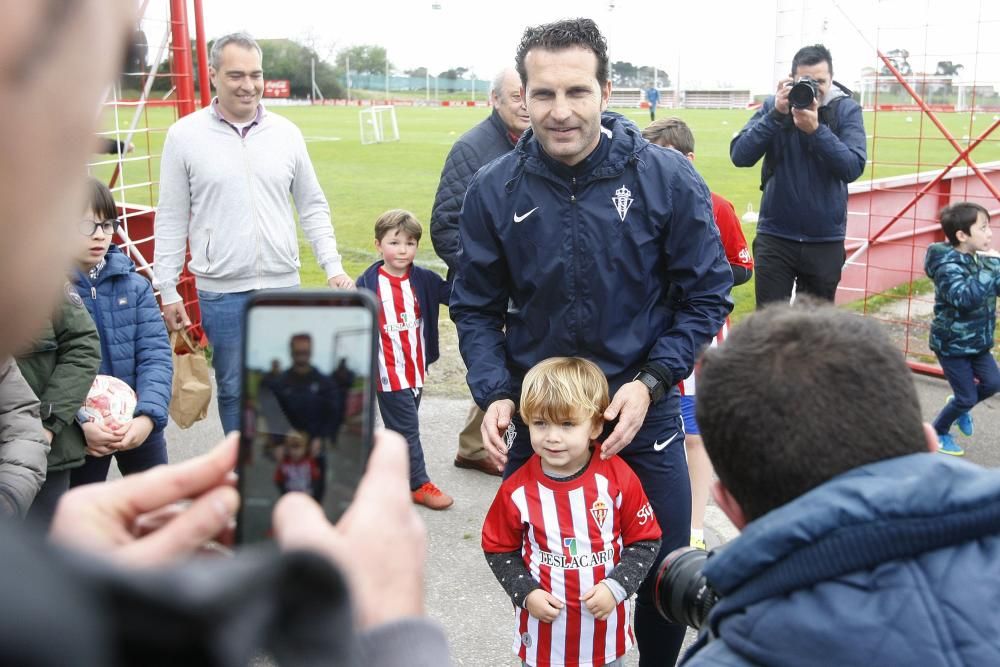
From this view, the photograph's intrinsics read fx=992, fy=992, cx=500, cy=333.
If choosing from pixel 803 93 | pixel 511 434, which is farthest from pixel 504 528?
pixel 803 93

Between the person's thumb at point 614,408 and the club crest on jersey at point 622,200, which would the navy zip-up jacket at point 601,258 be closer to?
the club crest on jersey at point 622,200

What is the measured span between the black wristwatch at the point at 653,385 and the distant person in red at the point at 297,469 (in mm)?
2095

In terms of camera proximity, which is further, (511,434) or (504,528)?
(511,434)

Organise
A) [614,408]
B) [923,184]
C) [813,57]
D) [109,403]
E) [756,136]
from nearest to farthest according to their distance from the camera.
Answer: [614,408] → [109,403] → [813,57] → [756,136] → [923,184]

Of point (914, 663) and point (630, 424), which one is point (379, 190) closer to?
point (630, 424)

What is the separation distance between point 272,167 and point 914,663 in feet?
13.8

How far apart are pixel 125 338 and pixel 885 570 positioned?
3.53 m

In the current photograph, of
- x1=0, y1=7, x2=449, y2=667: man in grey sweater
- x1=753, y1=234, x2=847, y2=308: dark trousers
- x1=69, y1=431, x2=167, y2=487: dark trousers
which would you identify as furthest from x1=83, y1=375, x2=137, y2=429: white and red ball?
x1=753, y1=234, x2=847, y2=308: dark trousers

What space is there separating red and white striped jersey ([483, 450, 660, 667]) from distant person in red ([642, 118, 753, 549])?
1.32 meters

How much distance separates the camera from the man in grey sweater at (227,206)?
4.81 meters

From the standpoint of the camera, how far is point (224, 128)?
4.86 meters

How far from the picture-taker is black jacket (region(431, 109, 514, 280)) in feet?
16.2

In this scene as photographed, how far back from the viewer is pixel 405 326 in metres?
5.11

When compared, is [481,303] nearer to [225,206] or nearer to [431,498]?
[431,498]
